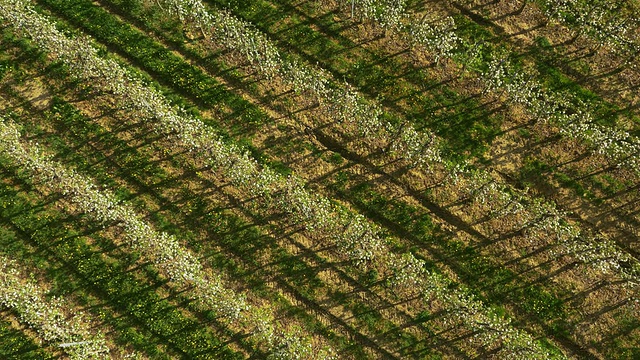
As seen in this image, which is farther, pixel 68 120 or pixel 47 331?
pixel 68 120

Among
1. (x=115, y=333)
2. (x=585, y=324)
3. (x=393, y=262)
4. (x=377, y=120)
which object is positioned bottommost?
(x=115, y=333)

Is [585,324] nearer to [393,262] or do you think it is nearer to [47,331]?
[393,262]

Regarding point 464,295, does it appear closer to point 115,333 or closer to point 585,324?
point 585,324

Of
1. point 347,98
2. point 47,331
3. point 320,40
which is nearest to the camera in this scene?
point 47,331

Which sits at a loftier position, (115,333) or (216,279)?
(216,279)

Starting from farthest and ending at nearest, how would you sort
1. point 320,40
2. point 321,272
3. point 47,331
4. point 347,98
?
point 320,40, point 347,98, point 321,272, point 47,331

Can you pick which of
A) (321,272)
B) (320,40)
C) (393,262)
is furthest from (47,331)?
(320,40)

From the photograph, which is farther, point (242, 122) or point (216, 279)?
point (242, 122)

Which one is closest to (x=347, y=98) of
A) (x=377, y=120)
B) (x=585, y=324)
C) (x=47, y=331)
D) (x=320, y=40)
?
(x=377, y=120)

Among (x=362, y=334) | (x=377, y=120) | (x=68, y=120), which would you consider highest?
(x=377, y=120)
